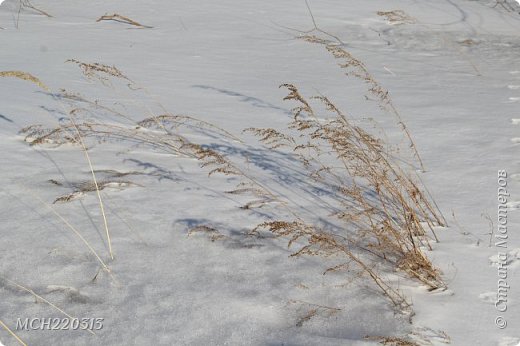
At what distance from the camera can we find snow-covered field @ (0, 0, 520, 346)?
179cm

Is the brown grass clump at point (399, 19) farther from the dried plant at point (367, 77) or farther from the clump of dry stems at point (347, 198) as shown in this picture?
the clump of dry stems at point (347, 198)

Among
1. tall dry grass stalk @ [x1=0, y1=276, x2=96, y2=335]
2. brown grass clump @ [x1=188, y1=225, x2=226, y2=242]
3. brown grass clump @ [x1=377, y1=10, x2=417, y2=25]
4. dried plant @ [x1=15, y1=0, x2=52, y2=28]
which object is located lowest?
dried plant @ [x1=15, y1=0, x2=52, y2=28]

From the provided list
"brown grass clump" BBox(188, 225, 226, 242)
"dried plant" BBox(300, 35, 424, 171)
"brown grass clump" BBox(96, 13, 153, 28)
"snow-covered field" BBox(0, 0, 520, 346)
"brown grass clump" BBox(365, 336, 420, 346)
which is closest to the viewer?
"brown grass clump" BBox(365, 336, 420, 346)

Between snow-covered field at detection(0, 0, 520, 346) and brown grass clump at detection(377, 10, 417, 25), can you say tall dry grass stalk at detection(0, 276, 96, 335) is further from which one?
brown grass clump at detection(377, 10, 417, 25)

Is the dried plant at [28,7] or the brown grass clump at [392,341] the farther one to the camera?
the dried plant at [28,7]

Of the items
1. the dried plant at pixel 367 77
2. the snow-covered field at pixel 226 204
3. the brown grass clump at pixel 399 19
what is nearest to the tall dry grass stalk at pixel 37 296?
the snow-covered field at pixel 226 204

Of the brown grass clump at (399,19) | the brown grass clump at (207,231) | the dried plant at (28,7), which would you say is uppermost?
the brown grass clump at (399,19)

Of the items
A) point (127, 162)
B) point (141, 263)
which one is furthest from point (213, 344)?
point (127, 162)

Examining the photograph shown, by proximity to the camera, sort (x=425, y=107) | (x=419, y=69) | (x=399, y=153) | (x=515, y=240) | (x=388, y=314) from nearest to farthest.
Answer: (x=388, y=314)
(x=515, y=240)
(x=399, y=153)
(x=425, y=107)
(x=419, y=69)

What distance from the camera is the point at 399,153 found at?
3102 mm

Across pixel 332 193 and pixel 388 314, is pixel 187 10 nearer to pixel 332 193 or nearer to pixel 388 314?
pixel 332 193

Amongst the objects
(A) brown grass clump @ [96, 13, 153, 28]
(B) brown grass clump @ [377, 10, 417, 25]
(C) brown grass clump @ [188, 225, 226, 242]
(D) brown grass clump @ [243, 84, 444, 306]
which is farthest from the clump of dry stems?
(B) brown grass clump @ [377, 10, 417, 25]

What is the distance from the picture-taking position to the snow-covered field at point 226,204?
1.79 meters

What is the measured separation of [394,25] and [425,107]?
8.25 ft
